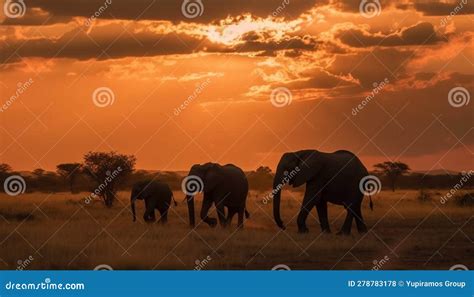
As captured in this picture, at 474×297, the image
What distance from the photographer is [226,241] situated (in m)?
25.5

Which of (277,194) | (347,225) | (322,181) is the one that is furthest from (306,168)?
(347,225)

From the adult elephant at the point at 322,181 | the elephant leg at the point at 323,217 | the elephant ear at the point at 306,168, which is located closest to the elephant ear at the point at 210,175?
the adult elephant at the point at 322,181

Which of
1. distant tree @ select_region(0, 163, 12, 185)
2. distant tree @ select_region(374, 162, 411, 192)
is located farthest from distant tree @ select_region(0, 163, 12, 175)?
distant tree @ select_region(374, 162, 411, 192)

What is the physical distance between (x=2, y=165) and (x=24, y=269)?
3144 cm

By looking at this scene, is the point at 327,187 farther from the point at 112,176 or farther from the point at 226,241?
the point at 112,176

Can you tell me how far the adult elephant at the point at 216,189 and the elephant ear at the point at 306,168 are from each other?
243 cm

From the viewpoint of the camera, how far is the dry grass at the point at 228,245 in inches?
904

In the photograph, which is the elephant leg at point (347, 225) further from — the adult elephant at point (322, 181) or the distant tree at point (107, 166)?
the distant tree at point (107, 166)

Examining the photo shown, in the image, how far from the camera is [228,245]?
2483cm

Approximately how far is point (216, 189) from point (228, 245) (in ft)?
18.3

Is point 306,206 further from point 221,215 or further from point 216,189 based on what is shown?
point 216,189

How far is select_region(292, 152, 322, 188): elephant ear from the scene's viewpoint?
28.0 m

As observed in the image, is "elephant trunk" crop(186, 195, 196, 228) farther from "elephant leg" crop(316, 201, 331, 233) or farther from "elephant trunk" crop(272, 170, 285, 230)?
"elephant leg" crop(316, 201, 331, 233)

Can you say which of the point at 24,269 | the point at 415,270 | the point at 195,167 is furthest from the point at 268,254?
the point at 195,167
